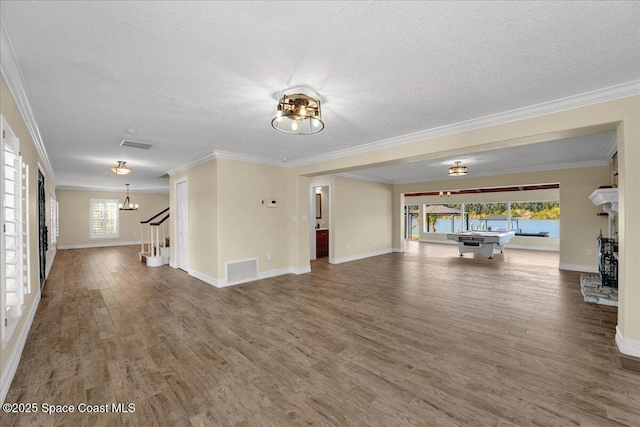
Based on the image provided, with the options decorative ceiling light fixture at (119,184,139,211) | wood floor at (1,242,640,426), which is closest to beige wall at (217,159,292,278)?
wood floor at (1,242,640,426)

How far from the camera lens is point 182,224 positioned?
655cm

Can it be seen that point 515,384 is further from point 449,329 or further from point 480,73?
point 480,73

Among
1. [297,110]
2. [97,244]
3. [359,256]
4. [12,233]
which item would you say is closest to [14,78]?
[12,233]

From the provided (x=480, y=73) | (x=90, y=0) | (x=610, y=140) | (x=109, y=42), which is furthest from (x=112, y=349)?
(x=610, y=140)

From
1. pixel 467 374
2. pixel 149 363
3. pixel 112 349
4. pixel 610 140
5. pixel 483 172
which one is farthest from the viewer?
pixel 483 172

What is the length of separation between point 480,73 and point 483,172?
6612 mm

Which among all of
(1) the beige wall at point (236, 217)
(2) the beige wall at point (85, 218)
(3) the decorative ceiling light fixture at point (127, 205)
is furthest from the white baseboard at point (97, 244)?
(1) the beige wall at point (236, 217)

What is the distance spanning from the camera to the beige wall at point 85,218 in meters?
10.6

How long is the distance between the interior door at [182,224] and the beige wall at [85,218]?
3.86 metres

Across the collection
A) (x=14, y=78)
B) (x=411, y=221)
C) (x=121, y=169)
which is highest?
(x=14, y=78)

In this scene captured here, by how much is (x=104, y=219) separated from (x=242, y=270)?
966 cm

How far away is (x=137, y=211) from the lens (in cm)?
1217

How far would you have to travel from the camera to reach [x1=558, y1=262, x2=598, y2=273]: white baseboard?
6.23m

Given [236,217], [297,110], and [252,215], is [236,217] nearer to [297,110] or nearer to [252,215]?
[252,215]
